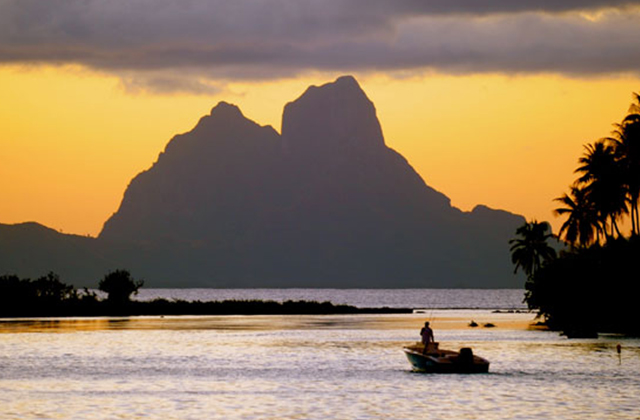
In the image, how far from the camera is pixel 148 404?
55406 millimetres

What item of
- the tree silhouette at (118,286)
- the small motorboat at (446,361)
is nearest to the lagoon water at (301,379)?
the small motorboat at (446,361)

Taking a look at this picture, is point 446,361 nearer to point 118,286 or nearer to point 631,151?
point 631,151

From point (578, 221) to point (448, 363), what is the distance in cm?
8545

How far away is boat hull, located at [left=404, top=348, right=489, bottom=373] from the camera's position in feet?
224

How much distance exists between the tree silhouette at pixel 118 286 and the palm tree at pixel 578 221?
67.1m

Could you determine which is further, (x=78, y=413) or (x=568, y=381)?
(x=568, y=381)

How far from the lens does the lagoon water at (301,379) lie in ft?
173

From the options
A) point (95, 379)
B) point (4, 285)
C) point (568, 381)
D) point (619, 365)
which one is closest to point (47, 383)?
point (95, 379)

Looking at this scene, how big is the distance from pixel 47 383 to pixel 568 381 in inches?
1101

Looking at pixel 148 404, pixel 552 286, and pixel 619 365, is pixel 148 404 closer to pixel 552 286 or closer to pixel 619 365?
pixel 619 365

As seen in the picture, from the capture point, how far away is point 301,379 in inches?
2749

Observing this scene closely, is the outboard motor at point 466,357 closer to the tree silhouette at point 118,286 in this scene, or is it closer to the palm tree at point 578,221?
the palm tree at point 578,221

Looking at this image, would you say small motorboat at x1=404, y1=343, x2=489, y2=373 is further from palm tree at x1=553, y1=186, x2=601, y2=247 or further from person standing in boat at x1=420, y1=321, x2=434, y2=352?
palm tree at x1=553, y1=186, x2=601, y2=247

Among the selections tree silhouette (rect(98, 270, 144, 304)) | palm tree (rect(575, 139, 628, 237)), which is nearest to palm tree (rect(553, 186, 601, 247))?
palm tree (rect(575, 139, 628, 237))
